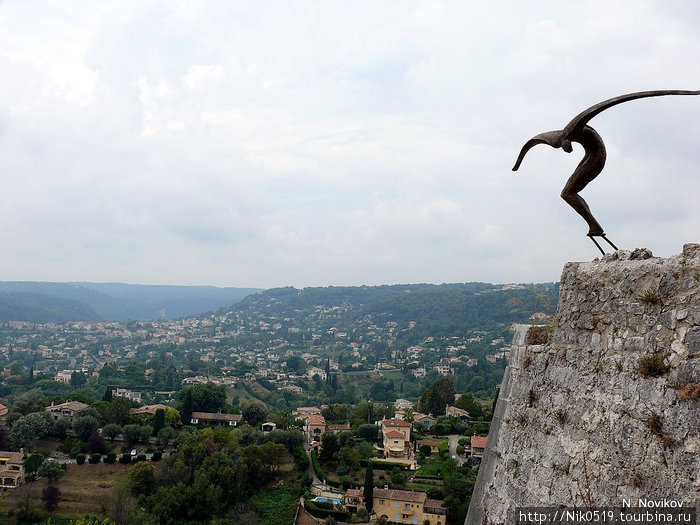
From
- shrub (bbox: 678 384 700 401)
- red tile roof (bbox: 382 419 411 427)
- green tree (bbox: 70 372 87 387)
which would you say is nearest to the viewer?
shrub (bbox: 678 384 700 401)

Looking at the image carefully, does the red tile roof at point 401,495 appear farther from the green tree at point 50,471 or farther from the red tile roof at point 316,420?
the green tree at point 50,471

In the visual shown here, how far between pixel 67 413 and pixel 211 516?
26.6 m

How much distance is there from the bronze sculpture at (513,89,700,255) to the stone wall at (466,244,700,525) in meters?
0.62

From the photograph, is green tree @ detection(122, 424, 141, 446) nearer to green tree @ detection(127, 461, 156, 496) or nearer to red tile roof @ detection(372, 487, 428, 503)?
green tree @ detection(127, 461, 156, 496)

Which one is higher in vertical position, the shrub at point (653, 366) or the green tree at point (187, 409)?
the shrub at point (653, 366)

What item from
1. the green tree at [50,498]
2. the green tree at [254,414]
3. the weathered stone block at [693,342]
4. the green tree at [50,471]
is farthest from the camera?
the green tree at [254,414]

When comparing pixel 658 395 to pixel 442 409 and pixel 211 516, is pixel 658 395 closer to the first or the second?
pixel 211 516

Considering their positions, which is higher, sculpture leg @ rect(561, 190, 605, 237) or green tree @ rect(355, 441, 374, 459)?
sculpture leg @ rect(561, 190, 605, 237)

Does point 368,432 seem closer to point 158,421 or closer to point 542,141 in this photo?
point 158,421

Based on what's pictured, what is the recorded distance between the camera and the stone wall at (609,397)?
2615mm

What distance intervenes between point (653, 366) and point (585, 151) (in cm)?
197

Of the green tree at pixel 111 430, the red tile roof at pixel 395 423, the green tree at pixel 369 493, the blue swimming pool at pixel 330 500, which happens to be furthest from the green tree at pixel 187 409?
the green tree at pixel 369 493

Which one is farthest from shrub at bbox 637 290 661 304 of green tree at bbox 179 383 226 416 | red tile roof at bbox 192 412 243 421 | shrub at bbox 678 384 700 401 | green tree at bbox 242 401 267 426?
green tree at bbox 179 383 226 416

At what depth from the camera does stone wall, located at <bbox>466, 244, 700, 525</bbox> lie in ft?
8.58
